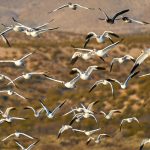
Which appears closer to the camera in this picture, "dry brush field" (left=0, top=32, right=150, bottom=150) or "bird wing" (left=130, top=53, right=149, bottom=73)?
"bird wing" (left=130, top=53, right=149, bottom=73)

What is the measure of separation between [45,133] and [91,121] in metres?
5.43

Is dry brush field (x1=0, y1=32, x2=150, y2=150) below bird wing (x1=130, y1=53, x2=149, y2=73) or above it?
below

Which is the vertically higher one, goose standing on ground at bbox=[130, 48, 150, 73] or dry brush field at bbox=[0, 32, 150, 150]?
goose standing on ground at bbox=[130, 48, 150, 73]

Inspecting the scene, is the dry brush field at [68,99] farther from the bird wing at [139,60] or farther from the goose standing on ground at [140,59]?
the bird wing at [139,60]

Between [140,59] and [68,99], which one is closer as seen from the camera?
[140,59]

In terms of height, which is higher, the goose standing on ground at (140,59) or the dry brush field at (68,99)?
the goose standing on ground at (140,59)

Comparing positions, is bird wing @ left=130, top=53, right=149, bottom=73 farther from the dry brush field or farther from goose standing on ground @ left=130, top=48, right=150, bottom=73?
the dry brush field

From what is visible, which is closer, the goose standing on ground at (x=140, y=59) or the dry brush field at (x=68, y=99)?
the goose standing on ground at (x=140, y=59)

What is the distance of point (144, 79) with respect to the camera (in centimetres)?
9006

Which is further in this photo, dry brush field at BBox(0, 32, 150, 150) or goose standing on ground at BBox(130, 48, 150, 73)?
dry brush field at BBox(0, 32, 150, 150)

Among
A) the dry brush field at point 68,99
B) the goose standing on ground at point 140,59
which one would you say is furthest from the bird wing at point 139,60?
the dry brush field at point 68,99

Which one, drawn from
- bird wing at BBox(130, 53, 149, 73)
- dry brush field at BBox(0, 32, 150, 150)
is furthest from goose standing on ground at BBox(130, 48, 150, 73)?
dry brush field at BBox(0, 32, 150, 150)

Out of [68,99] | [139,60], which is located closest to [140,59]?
[139,60]

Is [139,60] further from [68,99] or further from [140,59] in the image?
[68,99]
